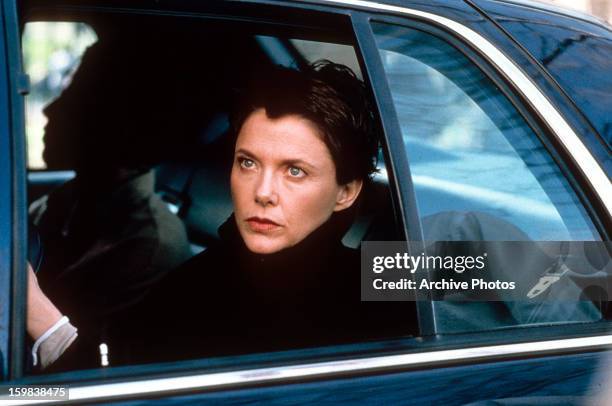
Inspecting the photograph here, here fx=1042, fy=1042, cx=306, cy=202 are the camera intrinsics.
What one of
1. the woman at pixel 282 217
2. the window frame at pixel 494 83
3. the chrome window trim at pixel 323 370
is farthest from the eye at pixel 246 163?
the chrome window trim at pixel 323 370

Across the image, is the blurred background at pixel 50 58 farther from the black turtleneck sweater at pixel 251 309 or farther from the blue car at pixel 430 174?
the black turtleneck sweater at pixel 251 309

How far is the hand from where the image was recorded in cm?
194

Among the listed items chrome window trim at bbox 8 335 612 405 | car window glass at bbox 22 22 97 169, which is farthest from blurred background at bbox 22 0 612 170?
chrome window trim at bbox 8 335 612 405

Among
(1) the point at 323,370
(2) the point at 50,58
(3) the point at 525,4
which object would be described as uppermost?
(2) the point at 50,58

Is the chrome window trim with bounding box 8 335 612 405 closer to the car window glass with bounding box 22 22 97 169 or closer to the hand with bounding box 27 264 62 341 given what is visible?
the hand with bounding box 27 264 62 341

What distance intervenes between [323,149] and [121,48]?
89cm

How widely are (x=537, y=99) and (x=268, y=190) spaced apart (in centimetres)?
67

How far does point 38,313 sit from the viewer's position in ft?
6.57

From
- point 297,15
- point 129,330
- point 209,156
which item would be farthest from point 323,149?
point 209,156

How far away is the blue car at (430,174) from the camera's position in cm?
173

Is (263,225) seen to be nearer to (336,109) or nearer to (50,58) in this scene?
(336,109)

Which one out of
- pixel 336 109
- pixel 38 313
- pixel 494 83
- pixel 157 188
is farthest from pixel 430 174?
pixel 157 188

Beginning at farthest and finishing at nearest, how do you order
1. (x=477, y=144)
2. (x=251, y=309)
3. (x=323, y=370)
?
(x=251, y=309)
(x=477, y=144)
(x=323, y=370)

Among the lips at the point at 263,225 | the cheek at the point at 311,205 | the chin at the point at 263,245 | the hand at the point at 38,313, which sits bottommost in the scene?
the hand at the point at 38,313
